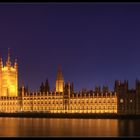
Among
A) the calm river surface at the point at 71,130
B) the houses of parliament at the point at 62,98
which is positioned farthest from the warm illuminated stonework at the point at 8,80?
the calm river surface at the point at 71,130

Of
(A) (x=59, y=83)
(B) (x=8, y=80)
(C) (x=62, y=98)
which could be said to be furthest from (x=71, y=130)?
(B) (x=8, y=80)

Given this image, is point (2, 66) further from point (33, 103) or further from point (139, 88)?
point (139, 88)

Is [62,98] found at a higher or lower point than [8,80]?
lower

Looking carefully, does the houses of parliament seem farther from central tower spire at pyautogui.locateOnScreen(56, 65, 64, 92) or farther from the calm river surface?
the calm river surface

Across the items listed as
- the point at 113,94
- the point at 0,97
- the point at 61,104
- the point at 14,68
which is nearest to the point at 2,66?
the point at 14,68

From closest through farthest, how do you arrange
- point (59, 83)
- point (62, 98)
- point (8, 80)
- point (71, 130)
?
point (71, 130) < point (62, 98) < point (59, 83) < point (8, 80)

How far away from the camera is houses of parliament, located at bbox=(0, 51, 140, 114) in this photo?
137 feet

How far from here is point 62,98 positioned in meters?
47.2

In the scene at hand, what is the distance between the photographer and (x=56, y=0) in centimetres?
799

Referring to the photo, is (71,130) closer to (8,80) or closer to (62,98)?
(62,98)

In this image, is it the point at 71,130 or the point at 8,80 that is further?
the point at 8,80

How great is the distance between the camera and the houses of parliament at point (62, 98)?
4184cm

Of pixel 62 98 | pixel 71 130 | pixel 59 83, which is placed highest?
pixel 59 83

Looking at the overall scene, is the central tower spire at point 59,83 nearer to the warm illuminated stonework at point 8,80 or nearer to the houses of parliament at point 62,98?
the houses of parliament at point 62,98
